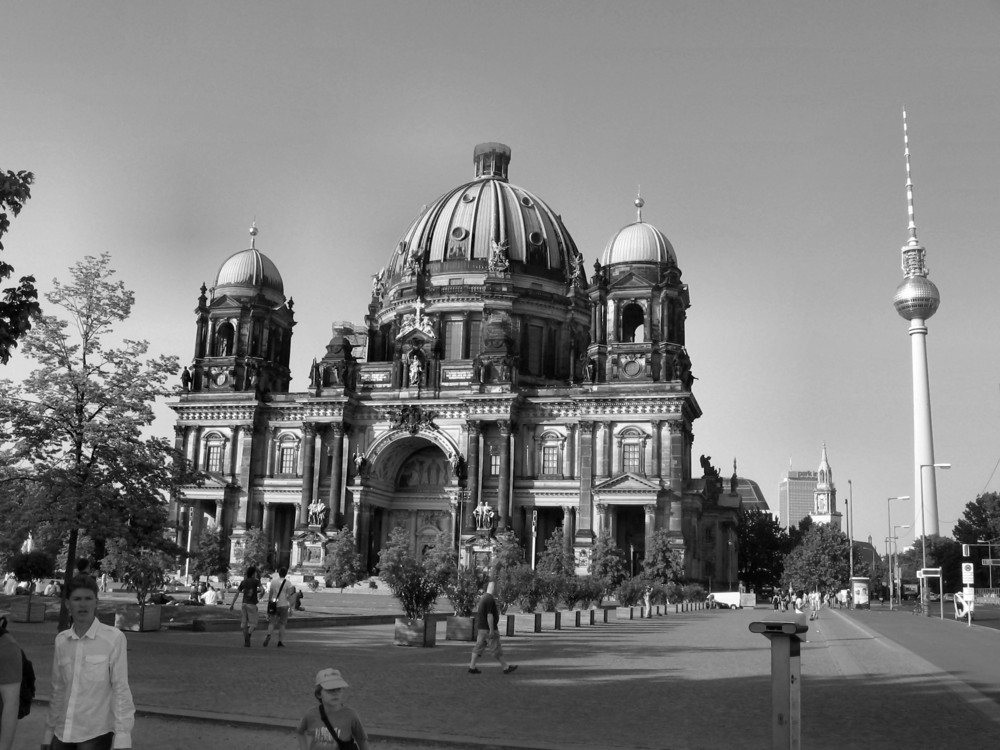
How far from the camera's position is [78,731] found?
8.28m

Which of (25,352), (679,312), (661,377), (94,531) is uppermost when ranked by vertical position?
(679,312)

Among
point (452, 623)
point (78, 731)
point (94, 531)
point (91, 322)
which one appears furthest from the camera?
point (452, 623)

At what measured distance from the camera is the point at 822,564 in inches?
3981

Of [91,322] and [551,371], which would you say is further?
[551,371]

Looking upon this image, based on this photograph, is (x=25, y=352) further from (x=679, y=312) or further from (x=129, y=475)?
(x=679, y=312)

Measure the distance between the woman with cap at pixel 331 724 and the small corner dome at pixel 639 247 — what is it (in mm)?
78828

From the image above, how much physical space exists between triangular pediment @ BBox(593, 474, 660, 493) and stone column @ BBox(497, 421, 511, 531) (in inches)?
293

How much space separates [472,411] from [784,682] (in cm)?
7408

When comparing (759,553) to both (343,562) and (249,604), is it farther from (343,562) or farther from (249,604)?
(249,604)

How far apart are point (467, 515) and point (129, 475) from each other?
5554 cm

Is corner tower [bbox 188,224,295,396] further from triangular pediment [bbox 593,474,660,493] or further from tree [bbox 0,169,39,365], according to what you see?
tree [bbox 0,169,39,365]

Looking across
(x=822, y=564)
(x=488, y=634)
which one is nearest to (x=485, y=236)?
(x=822, y=564)

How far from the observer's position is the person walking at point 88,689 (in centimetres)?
829

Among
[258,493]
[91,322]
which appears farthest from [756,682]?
[258,493]
